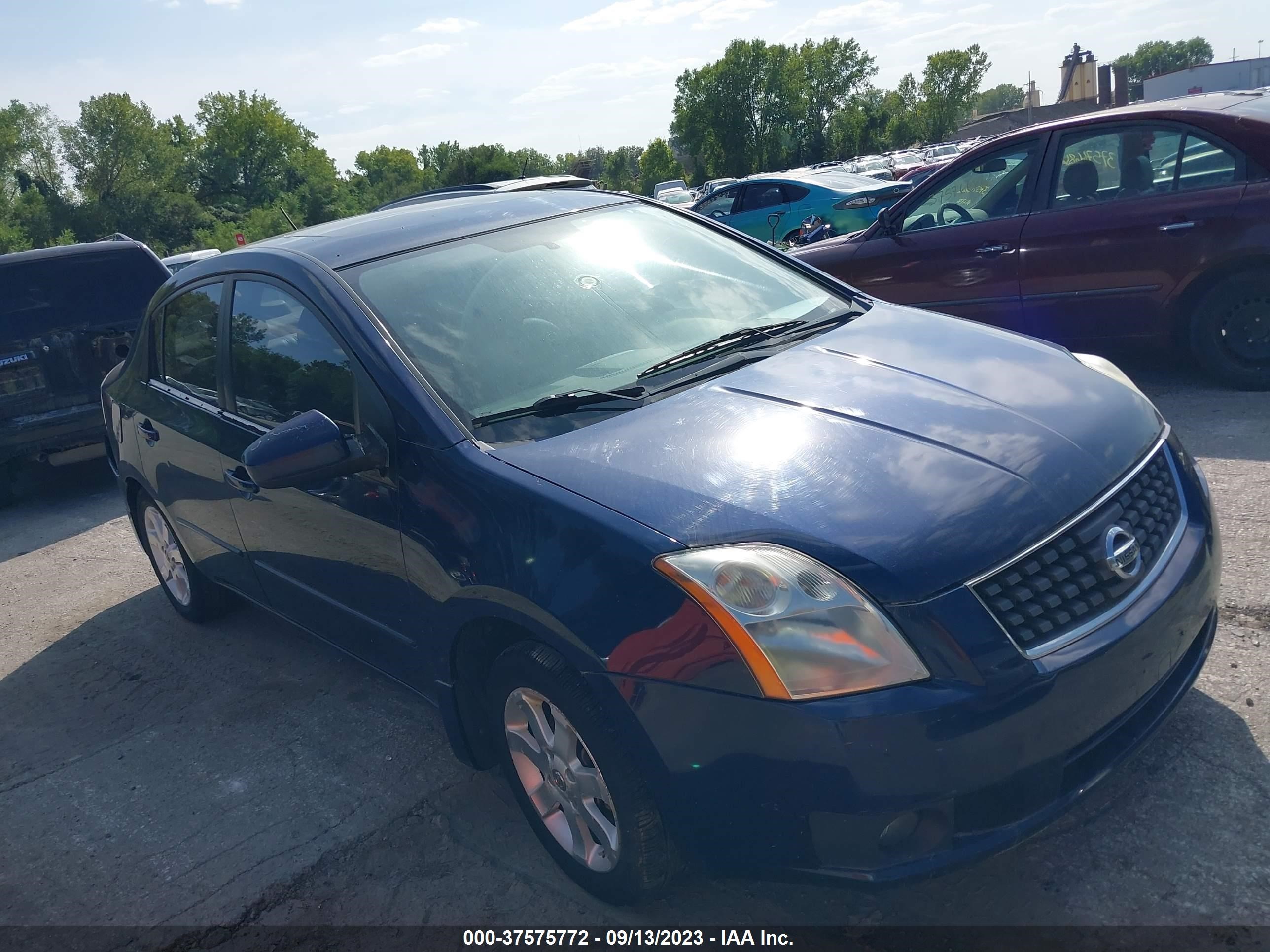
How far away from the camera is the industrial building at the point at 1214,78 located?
3159 inches

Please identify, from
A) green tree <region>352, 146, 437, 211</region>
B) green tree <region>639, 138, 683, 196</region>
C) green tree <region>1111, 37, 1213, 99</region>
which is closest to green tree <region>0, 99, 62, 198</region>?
green tree <region>352, 146, 437, 211</region>

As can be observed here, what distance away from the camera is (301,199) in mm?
87188

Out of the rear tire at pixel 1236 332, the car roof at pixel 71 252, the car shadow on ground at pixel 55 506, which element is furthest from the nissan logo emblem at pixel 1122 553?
the car roof at pixel 71 252

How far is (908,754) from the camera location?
2.06 meters

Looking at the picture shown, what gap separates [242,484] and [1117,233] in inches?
190

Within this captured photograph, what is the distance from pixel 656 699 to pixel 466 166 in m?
75.9

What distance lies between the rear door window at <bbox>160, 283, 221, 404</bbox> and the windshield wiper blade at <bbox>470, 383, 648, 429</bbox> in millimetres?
1674

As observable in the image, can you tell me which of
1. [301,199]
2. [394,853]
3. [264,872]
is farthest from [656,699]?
[301,199]

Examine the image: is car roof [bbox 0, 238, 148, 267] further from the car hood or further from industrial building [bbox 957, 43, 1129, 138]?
industrial building [bbox 957, 43, 1129, 138]

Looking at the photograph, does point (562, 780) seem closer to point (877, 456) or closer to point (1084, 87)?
point (877, 456)

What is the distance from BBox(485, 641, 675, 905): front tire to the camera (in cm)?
238

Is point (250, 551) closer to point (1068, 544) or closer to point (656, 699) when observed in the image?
point (656, 699)

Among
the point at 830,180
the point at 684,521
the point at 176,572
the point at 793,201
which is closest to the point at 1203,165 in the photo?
the point at 684,521

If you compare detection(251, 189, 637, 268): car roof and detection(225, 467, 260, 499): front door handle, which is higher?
detection(251, 189, 637, 268): car roof
